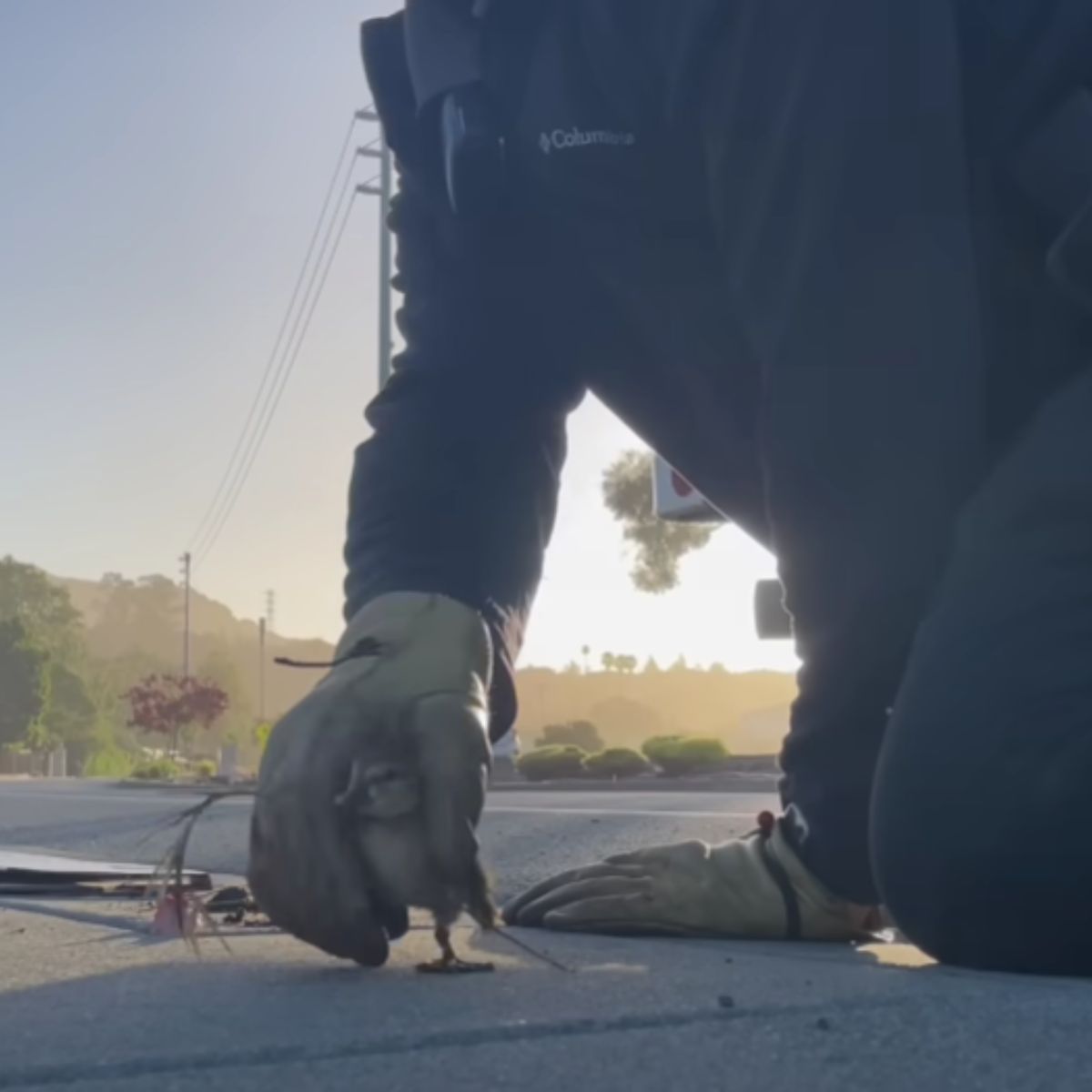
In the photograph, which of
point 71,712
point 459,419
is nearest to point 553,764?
point 459,419

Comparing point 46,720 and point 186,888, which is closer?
point 186,888

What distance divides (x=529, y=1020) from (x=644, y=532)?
84.7 feet

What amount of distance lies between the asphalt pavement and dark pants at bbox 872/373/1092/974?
61 millimetres

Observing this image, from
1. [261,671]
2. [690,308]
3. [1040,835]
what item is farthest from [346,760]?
[261,671]

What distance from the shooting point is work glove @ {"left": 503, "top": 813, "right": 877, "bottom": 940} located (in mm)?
1499

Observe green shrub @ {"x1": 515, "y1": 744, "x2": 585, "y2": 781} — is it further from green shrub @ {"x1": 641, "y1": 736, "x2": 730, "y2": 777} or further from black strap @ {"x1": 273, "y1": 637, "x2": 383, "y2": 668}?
black strap @ {"x1": 273, "y1": 637, "x2": 383, "y2": 668}

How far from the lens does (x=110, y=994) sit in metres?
0.98

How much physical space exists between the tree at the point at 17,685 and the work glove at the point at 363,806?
153 ft

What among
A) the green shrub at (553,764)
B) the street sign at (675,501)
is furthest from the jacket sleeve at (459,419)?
the green shrub at (553,764)

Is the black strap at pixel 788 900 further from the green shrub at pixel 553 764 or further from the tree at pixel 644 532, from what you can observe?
the tree at pixel 644 532

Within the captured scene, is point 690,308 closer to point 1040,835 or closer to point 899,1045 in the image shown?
point 1040,835

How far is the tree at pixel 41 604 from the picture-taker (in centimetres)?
5700

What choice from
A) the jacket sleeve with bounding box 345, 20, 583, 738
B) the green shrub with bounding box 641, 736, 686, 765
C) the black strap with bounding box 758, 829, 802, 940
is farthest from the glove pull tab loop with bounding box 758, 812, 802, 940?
the green shrub with bounding box 641, 736, 686, 765

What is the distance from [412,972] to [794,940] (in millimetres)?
490
